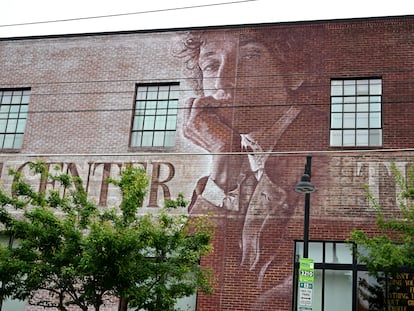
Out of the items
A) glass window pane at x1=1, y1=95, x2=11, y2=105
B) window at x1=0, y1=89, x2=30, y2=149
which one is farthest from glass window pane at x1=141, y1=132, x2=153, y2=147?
glass window pane at x1=1, y1=95, x2=11, y2=105

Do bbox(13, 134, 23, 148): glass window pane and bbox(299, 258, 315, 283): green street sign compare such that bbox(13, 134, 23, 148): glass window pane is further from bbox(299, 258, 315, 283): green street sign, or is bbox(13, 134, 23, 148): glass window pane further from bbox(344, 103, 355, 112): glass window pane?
bbox(299, 258, 315, 283): green street sign

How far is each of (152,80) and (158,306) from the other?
1017 centimetres

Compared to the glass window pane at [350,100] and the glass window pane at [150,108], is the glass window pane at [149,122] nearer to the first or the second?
the glass window pane at [150,108]

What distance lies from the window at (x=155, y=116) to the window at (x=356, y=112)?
535 centimetres

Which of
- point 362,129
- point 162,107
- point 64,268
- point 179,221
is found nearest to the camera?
point 64,268

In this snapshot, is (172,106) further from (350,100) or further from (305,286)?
(305,286)

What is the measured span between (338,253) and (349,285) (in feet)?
3.26

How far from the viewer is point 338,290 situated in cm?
1858

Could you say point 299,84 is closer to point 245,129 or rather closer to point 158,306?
point 245,129

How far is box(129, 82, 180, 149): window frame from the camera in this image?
22016 mm

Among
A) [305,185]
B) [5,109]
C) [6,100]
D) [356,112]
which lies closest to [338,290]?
[305,185]

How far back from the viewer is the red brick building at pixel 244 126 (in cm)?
1936

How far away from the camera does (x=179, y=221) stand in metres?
15.3

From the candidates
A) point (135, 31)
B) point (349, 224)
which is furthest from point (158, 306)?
point (135, 31)
